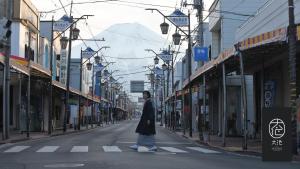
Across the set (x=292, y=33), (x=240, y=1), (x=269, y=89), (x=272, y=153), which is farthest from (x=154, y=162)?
(x=240, y=1)

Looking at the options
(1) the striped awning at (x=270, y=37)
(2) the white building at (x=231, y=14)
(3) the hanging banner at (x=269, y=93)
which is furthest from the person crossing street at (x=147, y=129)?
(2) the white building at (x=231, y=14)

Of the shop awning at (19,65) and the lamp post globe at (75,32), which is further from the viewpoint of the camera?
the lamp post globe at (75,32)

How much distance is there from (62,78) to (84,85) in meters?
27.2

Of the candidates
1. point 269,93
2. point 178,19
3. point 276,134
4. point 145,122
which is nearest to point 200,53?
point 178,19

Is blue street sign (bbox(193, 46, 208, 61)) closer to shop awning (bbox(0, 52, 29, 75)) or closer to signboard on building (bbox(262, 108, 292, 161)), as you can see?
shop awning (bbox(0, 52, 29, 75))

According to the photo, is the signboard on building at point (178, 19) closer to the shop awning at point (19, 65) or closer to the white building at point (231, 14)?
the white building at point (231, 14)

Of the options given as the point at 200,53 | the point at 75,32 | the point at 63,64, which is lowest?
the point at 200,53

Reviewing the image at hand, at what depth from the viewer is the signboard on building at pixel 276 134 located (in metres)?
16.3

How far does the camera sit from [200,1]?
36.0m

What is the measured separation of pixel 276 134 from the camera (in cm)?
1653

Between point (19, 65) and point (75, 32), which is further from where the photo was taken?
point (75, 32)

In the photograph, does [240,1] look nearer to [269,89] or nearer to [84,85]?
[269,89]

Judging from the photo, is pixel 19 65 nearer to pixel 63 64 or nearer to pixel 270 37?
pixel 270 37

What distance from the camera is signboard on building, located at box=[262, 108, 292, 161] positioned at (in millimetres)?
16297
